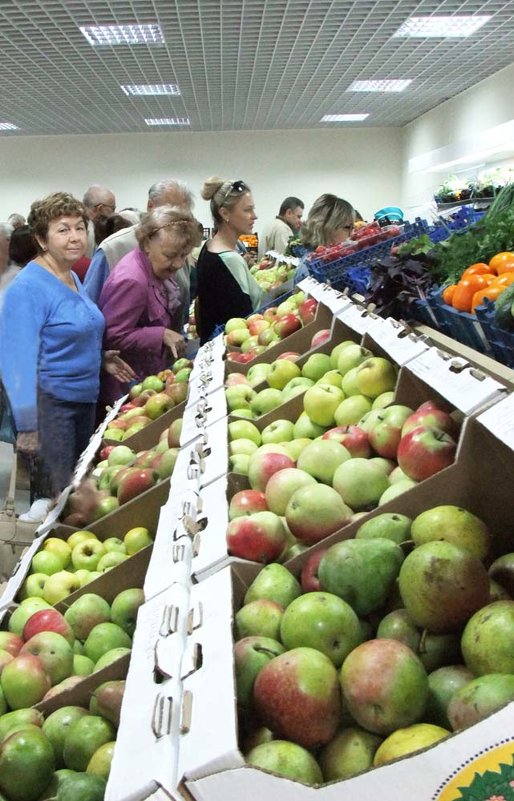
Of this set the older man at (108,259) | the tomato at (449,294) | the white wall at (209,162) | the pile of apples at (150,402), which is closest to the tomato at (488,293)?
the tomato at (449,294)

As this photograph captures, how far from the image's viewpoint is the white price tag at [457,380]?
1209 mm

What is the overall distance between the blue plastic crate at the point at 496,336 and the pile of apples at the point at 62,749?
1.06m

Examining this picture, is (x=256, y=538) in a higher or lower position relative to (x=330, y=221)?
lower

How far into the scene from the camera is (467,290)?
199 centimetres

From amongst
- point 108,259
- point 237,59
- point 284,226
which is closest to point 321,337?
point 108,259

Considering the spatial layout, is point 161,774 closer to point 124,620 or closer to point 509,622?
point 509,622

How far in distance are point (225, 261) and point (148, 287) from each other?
0.58 meters

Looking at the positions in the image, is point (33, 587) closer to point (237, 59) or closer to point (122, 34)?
point (122, 34)

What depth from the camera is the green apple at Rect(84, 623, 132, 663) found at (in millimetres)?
1598

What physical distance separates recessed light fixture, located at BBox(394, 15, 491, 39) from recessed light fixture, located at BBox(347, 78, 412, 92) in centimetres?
239

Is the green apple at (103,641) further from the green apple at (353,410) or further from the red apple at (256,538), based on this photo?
the green apple at (353,410)

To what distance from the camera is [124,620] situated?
1.66 metres

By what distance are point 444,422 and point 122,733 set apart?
886 millimetres

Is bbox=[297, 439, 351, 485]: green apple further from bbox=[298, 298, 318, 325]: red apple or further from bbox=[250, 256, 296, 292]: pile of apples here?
bbox=[250, 256, 296, 292]: pile of apples
